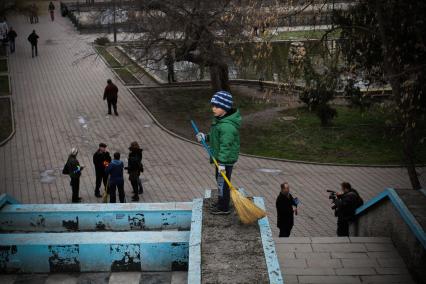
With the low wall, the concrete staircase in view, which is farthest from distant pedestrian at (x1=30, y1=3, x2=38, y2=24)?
the concrete staircase

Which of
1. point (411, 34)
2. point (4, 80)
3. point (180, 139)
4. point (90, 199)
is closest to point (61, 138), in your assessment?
point (180, 139)

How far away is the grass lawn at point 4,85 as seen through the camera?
2393 cm

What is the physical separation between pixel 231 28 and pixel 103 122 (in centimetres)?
515

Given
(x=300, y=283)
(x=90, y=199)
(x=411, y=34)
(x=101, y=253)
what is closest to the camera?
(x=101, y=253)

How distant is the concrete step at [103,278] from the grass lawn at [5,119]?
12115 millimetres

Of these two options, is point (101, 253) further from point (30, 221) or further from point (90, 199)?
point (90, 199)

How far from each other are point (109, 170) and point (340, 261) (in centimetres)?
582

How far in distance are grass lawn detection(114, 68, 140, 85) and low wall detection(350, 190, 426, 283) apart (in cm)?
1566

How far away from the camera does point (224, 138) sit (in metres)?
7.71

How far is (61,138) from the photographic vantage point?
19.1 meters

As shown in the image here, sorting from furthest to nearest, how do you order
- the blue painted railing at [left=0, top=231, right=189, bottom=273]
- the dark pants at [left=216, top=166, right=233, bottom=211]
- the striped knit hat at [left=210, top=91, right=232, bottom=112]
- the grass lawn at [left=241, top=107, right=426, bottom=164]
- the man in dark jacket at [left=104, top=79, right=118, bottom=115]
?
the man in dark jacket at [left=104, top=79, right=118, bottom=115]
the grass lawn at [left=241, top=107, right=426, bottom=164]
the dark pants at [left=216, top=166, right=233, bottom=211]
the striped knit hat at [left=210, top=91, right=232, bottom=112]
the blue painted railing at [left=0, top=231, right=189, bottom=273]

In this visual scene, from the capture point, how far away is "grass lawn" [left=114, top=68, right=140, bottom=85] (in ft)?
84.0

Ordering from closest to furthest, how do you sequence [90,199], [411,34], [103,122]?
[411,34] < [90,199] < [103,122]

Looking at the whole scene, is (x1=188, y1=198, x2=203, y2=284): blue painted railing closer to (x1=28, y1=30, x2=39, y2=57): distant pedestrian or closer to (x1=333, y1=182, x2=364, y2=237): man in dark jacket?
(x1=333, y1=182, x2=364, y2=237): man in dark jacket
